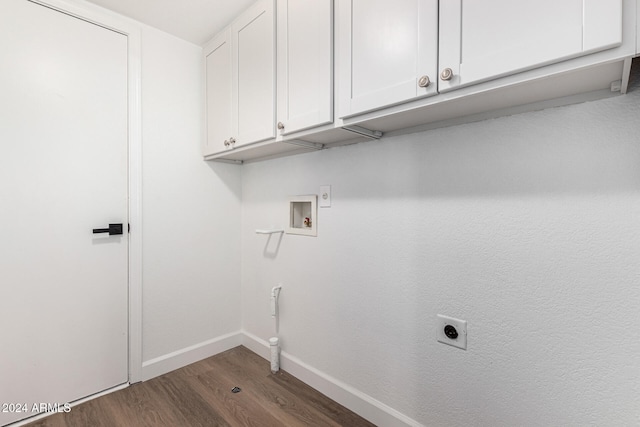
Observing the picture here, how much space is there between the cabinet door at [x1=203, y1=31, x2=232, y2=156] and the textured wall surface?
13cm

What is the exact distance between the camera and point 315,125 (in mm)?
1328

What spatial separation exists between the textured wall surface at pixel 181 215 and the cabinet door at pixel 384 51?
4.37ft

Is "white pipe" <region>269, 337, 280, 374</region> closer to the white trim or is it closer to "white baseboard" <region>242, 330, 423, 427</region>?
"white baseboard" <region>242, 330, 423, 427</region>

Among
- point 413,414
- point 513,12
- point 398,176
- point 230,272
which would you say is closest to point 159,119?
point 230,272

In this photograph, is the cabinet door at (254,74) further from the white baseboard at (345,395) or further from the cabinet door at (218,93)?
the white baseboard at (345,395)

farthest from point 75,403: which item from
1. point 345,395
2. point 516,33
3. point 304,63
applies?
point 516,33

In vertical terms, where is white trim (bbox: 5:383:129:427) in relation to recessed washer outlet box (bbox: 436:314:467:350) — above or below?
below

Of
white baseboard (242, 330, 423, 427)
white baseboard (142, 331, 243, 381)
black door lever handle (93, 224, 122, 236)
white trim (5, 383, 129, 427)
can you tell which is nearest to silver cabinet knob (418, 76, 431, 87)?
white baseboard (242, 330, 423, 427)

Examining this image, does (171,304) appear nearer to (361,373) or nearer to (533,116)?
(361,373)

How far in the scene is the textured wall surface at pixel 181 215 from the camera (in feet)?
6.28

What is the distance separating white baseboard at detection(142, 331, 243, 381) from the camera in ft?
6.26

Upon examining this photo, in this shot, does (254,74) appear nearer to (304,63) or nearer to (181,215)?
(304,63)

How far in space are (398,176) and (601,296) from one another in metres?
0.82

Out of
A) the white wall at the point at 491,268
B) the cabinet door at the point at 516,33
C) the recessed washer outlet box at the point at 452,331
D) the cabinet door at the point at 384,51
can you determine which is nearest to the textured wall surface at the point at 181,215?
the white wall at the point at 491,268
